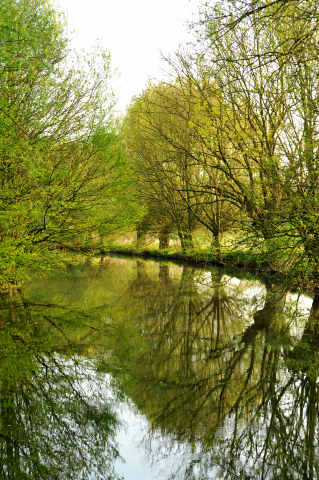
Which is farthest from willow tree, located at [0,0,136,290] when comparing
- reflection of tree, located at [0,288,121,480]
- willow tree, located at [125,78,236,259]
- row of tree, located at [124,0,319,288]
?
willow tree, located at [125,78,236,259]

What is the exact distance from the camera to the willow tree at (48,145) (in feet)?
30.0

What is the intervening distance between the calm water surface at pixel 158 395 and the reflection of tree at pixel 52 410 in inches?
0.7

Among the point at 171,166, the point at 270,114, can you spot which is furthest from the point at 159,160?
the point at 270,114

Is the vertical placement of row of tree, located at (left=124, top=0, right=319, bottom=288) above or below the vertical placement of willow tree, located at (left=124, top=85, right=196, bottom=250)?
below

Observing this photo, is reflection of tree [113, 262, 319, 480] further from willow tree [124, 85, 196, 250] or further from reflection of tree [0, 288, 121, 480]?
willow tree [124, 85, 196, 250]

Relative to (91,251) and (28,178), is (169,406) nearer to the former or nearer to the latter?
(28,178)

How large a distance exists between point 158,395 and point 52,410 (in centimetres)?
139

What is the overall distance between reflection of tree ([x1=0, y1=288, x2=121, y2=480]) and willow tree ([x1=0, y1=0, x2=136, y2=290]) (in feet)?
6.40

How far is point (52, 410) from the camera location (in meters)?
6.02

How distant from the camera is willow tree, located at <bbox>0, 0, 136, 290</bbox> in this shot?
914cm

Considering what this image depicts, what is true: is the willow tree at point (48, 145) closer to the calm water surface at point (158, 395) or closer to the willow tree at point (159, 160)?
the calm water surface at point (158, 395)

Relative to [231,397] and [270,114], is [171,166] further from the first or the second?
[231,397]

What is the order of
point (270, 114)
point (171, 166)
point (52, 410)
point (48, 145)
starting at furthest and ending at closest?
1. point (171, 166)
2. point (270, 114)
3. point (48, 145)
4. point (52, 410)

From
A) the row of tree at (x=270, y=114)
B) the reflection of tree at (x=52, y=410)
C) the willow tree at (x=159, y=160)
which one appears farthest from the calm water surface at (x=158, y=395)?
the willow tree at (x=159, y=160)
